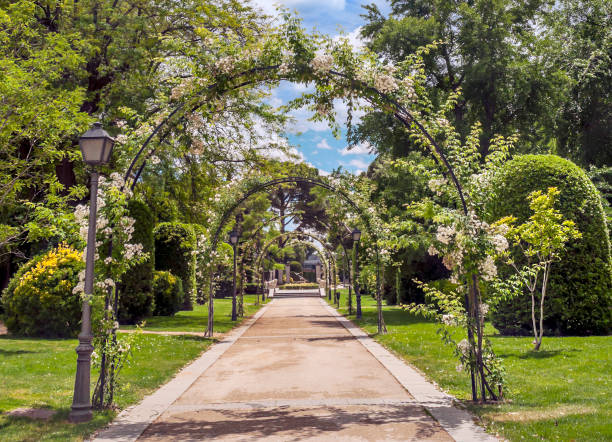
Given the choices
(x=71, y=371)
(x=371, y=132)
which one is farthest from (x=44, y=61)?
(x=371, y=132)

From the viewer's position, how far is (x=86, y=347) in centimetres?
654

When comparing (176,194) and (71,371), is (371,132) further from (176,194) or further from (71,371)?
(71,371)

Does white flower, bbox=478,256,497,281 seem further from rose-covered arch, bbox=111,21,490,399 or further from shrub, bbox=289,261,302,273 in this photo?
shrub, bbox=289,261,302,273

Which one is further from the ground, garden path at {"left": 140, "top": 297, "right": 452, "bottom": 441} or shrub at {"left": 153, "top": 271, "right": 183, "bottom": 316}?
shrub at {"left": 153, "top": 271, "right": 183, "bottom": 316}

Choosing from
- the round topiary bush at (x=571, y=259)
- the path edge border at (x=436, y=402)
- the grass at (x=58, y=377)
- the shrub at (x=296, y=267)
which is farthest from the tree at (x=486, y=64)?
the shrub at (x=296, y=267)

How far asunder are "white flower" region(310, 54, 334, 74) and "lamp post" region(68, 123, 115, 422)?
3.08 m

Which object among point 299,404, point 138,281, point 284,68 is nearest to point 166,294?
point 138,281

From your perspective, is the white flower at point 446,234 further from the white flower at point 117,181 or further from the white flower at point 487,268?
the white flower at point 117,181

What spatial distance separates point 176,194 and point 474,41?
14.4 metres

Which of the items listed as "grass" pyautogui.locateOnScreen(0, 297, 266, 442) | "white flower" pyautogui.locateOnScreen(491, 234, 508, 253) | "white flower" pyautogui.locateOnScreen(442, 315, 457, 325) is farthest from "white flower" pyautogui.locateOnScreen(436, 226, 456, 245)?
"grass" pyautogui.locateOnScreen(0, 297, 266, 442)

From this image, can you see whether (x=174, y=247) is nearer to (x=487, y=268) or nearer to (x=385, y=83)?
(x=385, y=83)

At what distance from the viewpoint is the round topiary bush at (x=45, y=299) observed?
43.2 ft

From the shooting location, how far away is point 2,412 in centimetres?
662

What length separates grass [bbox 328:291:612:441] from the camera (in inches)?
223
